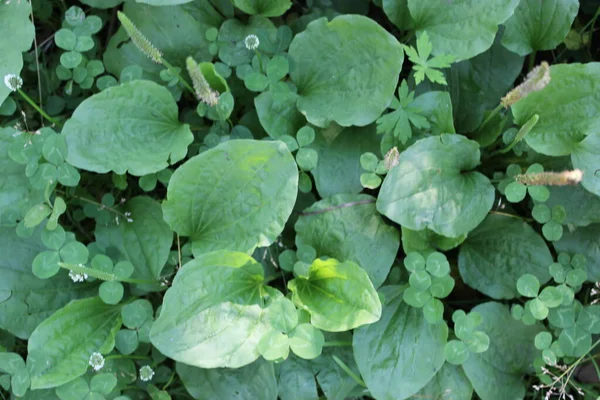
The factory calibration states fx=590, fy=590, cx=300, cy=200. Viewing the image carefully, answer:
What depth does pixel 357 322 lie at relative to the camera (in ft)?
5.49

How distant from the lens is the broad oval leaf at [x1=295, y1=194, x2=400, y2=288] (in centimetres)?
186

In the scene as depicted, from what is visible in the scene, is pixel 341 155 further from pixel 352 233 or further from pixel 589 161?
pixel 589 161

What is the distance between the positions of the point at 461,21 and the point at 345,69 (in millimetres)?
401

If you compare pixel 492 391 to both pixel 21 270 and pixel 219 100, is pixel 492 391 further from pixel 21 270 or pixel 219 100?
pixel 21 270

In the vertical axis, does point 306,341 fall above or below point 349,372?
above

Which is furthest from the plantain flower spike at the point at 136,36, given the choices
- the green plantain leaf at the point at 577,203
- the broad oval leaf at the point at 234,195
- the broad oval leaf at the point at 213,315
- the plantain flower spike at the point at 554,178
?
the green plantain leaf at the point at 577,203

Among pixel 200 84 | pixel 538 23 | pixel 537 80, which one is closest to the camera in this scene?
pixel 537 80

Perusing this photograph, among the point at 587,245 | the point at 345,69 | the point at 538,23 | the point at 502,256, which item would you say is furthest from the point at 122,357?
the point at 538,23

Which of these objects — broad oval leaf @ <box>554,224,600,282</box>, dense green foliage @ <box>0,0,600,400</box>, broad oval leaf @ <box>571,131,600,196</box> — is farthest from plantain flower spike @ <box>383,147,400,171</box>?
broad oval leaf @ <box>554,224,600,282</box>

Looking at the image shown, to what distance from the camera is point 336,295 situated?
1.76 metres

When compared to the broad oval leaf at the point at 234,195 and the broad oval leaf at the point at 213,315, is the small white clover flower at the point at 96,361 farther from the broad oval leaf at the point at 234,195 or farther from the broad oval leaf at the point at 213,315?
the broad oval leaf at the point at 234,195

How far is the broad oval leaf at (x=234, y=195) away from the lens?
5.70ft

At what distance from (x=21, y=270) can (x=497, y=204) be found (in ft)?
5.16

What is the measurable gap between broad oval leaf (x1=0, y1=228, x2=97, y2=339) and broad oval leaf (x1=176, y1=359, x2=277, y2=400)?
1.45 ft
